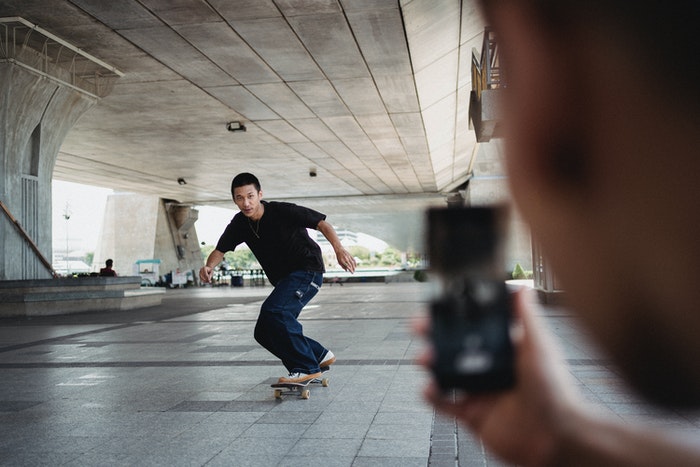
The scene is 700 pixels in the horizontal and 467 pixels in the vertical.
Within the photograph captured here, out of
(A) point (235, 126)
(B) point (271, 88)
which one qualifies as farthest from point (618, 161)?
(A) point (235, 126)

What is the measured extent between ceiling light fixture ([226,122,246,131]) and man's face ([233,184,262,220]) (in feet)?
50.3

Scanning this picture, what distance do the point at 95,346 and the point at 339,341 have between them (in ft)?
10.8

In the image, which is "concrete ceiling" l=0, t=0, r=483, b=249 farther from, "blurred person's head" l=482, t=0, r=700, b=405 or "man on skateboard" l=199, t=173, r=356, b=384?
"man on skateboard" l=199, t=173, r=356, b=384

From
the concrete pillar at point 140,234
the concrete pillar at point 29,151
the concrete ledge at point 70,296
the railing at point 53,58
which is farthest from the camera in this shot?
the concrete pillar at point 140,234

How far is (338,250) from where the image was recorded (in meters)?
5.19

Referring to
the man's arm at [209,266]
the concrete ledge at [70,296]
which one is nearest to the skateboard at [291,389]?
the man's arm at [209,266]

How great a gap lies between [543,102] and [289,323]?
484cm

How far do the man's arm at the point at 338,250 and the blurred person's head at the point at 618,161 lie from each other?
4.24 m

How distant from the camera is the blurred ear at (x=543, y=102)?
63cm

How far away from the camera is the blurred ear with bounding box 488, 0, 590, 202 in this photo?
0.63 meters

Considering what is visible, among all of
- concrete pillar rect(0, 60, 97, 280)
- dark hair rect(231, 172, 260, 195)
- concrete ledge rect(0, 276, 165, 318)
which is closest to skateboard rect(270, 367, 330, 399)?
dark hair rect(231, 172, 260, 195)

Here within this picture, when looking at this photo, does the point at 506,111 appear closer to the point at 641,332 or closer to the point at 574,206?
the point at 574,206

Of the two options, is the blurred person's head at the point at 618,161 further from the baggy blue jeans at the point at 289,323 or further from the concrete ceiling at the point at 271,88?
the baggy blue jeans at the point at 289,323

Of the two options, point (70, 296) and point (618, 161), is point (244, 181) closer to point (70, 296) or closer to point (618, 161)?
point (618, 161)
